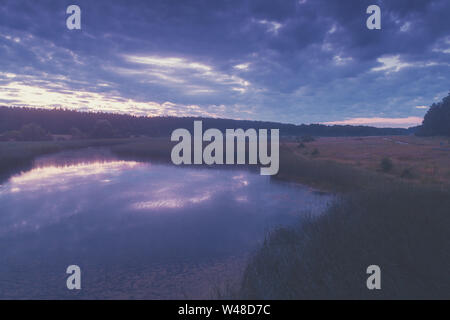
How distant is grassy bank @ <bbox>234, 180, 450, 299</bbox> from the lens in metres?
5.52

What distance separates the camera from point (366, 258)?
6.41 metres

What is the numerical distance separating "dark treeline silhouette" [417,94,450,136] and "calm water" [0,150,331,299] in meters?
82.3

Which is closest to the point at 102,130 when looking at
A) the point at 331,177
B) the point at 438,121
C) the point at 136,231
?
the point at 331,177

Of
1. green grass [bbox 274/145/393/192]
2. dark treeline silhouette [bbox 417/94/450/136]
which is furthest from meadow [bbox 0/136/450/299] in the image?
dark treeline silhouette [bbox 417/94/450/136]

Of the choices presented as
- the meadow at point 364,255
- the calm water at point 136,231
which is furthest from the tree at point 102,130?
the meadow at point 364,255

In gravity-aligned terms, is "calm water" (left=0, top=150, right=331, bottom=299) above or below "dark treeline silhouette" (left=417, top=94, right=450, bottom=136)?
below

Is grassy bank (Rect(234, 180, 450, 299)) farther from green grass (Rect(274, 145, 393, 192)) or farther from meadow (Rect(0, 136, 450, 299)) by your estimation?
green grass (Rect(274, 145, 393, 192))

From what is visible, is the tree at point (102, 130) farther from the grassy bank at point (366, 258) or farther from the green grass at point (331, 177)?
the grassy bank at point (366, 258)

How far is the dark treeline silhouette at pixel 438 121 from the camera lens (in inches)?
3052

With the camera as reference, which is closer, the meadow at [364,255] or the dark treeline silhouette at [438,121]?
the meadow at [364,255]

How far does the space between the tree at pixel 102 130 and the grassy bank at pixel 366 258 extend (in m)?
116

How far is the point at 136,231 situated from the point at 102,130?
11097 centimetres

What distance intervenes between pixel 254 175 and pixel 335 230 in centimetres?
2019
